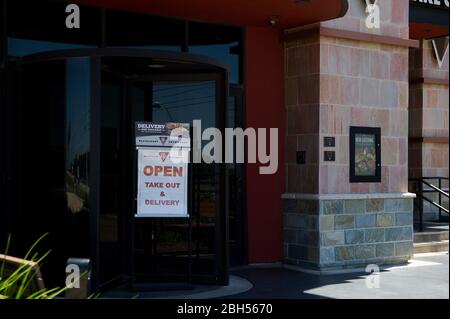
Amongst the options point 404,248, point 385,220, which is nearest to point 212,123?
point 385,220

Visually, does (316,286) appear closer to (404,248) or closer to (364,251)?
(364,251)

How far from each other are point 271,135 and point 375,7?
2.61m

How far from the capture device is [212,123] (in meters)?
8.24

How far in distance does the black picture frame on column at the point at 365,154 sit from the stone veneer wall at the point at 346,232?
1.18ft

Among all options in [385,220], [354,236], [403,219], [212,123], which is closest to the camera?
[212,123]

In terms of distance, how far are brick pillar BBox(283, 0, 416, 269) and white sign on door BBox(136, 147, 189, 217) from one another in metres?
2.44

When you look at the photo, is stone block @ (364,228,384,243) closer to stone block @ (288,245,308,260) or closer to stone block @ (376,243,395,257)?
stone block @ (376,243,395,257)

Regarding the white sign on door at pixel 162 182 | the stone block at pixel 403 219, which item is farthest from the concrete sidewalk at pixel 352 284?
the white sign on door at pixel 162 182

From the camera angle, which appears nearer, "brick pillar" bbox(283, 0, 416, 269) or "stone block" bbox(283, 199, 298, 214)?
"brick pillar" bbox(283, 0, 416, 269)

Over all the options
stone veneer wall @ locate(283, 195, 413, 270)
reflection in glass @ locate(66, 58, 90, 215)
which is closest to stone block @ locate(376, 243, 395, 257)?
stone veneer wall @ locate(283, 195, 413, 270)

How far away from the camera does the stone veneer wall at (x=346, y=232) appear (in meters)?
9.41

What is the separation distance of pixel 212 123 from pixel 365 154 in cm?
287

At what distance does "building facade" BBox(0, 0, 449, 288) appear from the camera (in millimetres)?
7348
